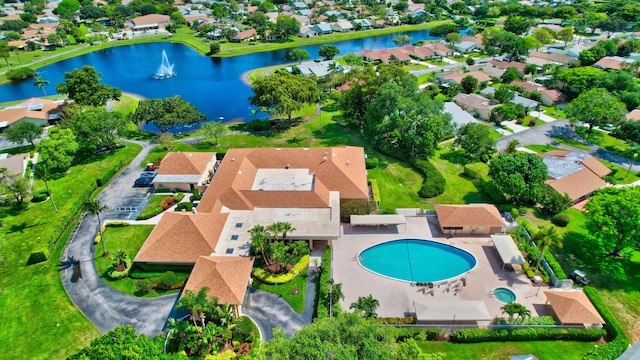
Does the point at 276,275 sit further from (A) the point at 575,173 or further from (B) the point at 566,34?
(B) the point at 566,34

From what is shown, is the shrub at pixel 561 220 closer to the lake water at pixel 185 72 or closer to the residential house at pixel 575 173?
the residential house at pixel 575 173

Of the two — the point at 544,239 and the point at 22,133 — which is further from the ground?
the point at 544,239

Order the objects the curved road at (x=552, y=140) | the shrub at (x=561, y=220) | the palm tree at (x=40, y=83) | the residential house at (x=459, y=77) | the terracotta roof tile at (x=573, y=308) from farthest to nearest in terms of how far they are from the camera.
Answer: the residential house at (x=459, y=77)
the palm tree at (x=40, y=83)
the curved road at (x=552, y=140)
the shrub at (x=561, y=220)
the terracotta roof tile at (x=573, y=308)

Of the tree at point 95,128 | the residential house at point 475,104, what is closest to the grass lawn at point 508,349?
the residential house at point 475,104

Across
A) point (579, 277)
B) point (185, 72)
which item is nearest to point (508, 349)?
point (579, 277)

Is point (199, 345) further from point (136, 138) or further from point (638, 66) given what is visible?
point (638, 66)

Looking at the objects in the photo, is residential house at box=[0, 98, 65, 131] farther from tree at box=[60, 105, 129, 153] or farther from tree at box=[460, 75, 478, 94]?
tree at box=[460, 75, 478, 94]
